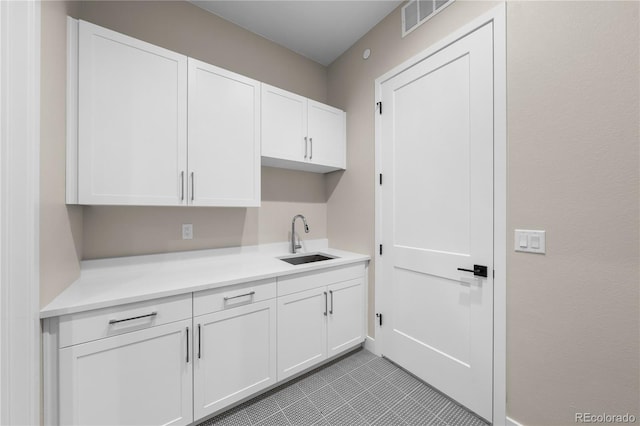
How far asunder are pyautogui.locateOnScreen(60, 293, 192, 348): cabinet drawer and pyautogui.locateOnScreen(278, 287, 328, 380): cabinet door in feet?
2.06

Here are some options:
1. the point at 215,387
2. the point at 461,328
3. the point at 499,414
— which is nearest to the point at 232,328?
the point at 215,387

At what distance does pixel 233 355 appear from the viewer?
149cm

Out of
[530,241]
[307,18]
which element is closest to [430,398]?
[530,241]

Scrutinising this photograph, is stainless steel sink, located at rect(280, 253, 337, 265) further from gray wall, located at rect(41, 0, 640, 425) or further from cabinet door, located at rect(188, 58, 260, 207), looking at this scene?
gray wall, located at rect(41, 0, 640, 425)

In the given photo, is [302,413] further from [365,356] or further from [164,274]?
[164,274]

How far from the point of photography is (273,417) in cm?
150

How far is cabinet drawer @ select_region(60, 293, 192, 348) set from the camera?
1.08m

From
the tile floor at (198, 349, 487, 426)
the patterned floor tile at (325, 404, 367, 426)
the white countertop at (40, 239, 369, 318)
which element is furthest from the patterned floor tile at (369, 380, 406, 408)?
the white countertop at (40, 239, 369, 318)

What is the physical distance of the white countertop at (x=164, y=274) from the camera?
1161 mm

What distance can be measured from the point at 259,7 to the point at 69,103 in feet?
5.08

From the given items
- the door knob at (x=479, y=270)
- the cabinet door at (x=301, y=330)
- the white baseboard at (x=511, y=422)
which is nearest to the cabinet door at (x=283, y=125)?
the cabinet door at (x=301, y=330)

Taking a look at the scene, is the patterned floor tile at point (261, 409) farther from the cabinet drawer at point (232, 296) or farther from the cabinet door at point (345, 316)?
the cabinet drawer at point (232, 296)

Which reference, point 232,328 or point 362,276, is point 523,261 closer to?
point 362,276

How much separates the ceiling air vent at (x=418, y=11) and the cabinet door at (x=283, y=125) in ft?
3.23
